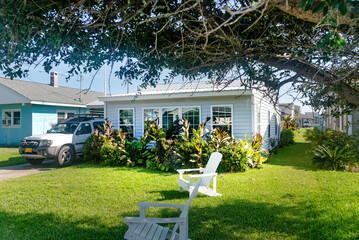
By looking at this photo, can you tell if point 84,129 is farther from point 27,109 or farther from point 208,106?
point 27,109

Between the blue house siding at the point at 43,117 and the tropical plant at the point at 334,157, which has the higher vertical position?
the blue house siding at the point at 43,117

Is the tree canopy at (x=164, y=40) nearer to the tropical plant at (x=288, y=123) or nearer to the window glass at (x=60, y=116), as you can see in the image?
the window glass at (x=60, y=116)

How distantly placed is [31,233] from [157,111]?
908 centimetres

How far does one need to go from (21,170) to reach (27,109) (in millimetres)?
9719

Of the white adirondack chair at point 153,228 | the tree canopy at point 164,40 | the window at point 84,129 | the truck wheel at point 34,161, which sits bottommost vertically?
the truck wheel at point 34,161

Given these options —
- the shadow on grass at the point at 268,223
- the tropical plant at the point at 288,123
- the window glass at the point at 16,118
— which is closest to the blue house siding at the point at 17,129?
the window glass at the point at 16,118

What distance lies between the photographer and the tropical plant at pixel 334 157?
28.7 feet

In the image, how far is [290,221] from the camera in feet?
14.5

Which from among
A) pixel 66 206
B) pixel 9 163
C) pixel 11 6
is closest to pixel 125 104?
pixel 9 163

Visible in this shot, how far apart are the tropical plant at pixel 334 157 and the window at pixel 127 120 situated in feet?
29.5

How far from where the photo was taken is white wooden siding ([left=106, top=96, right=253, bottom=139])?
436 inches

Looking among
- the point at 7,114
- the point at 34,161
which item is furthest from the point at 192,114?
the point at 7,114

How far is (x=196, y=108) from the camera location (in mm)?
12008

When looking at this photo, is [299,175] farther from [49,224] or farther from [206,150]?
[49,224]
